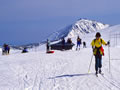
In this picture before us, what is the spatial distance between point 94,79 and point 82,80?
1.72 feet

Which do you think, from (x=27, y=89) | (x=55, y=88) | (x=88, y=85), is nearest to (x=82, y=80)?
(x=88, y=85)

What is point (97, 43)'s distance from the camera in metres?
12.5

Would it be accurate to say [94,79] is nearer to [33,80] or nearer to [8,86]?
[33,80]

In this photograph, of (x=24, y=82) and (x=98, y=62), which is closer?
(x=24, y=82)

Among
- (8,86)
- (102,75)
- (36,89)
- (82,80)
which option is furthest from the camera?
(102,75)

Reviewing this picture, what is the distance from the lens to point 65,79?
1138cm

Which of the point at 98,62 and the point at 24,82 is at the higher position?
the point at 98,62

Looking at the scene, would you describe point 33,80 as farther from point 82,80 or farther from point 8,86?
point 82,80

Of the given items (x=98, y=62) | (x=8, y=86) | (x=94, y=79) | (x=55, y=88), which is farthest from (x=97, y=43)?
(x=8, y=86)

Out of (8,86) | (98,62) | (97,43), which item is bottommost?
(8,86)

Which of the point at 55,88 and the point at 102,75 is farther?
the point at 102,75

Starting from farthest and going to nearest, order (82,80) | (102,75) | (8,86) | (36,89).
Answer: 1. (102,75)
2. (82,80)
3. (8,86)
4. (36,89)

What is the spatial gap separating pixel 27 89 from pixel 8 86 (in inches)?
46.5

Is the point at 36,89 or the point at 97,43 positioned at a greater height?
the point at 97,43
